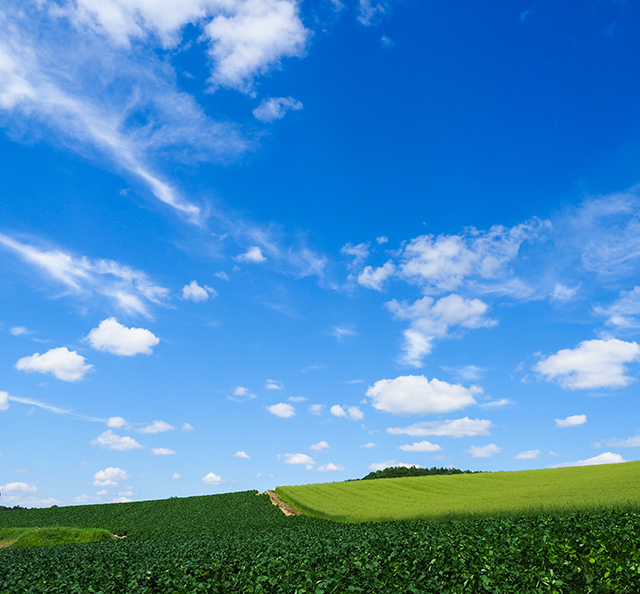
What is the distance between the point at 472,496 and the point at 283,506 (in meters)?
27.3

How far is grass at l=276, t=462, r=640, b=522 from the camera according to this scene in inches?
1101

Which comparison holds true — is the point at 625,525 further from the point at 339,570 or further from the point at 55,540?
the point at 55,540

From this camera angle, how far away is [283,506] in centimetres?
6006

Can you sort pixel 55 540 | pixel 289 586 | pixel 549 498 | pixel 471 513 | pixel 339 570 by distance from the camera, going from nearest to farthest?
1. pixel 289 586
2. pixel 339 570
3. pixel 471 513
4. pixel 549 498
5. pixel 55 540

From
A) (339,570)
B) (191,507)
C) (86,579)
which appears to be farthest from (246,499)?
(339,570)

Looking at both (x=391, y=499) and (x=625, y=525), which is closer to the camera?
(x=625, y=525)

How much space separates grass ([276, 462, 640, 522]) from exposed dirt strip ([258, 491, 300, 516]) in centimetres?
93

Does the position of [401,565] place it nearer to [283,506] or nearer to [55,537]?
[55,537]

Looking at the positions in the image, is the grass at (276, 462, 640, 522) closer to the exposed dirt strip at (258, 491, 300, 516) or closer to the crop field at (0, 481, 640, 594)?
the exposed dirt strip at (258, 491, 300, 516)

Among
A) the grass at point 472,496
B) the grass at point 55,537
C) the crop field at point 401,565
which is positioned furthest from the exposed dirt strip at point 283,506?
the crop field at point 401,565

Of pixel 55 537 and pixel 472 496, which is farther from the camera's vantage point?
pixel 472 496

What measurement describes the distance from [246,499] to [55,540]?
2781 cm

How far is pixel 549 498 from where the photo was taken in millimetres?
32406

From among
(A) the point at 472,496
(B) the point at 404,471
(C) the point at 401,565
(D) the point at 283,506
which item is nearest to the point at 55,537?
(D) the point at 283,506
